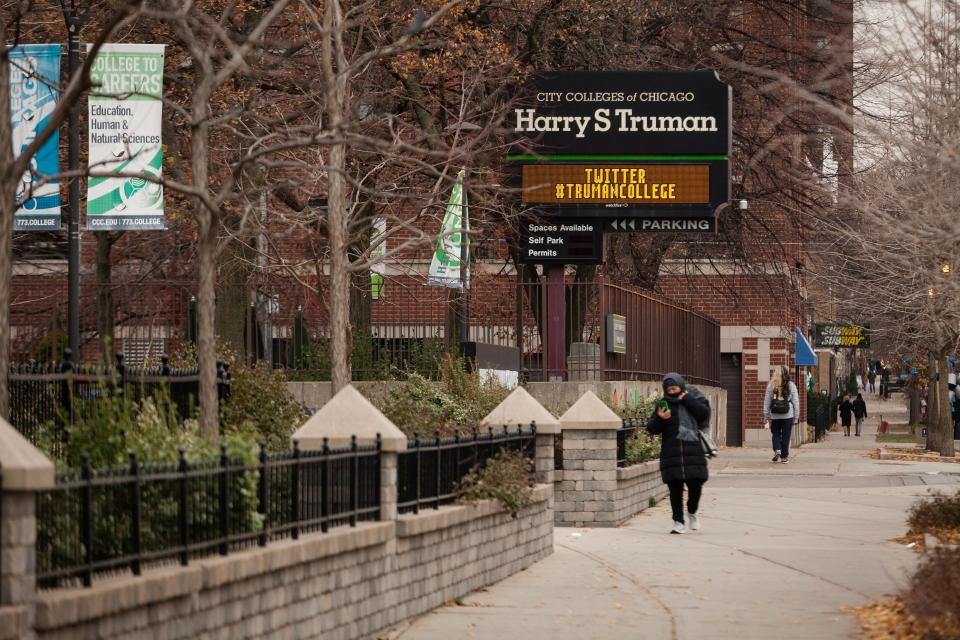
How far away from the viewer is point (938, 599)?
404 inches

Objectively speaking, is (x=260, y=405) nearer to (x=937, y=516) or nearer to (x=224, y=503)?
(x=937, y=516)

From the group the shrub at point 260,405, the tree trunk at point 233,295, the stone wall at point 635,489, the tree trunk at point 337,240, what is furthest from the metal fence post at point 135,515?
the tree trunk at point 233,295

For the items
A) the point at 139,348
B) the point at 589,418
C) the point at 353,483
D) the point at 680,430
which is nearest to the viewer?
the point at 353,483

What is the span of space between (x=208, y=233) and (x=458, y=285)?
10.3 metres

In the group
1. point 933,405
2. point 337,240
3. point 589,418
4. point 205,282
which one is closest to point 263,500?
point 205,282

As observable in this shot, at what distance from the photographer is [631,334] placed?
28.4 m

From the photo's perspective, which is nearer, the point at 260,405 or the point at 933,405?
the point at 260,405

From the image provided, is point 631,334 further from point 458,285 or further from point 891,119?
point 891,119

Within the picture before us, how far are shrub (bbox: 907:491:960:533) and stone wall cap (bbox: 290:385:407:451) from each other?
706 cm

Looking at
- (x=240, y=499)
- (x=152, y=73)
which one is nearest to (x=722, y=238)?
(x=152, y=73)

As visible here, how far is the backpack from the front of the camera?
31891mm

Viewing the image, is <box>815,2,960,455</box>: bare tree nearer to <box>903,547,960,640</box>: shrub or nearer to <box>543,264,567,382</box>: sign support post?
<box>903,547,960,640</box>: shrub

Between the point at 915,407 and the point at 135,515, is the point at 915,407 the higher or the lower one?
the lower one

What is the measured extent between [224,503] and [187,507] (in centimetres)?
42
